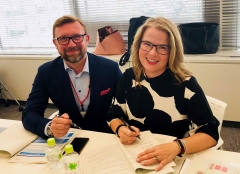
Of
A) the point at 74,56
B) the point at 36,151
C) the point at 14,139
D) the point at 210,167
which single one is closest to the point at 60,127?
the point at 36,151

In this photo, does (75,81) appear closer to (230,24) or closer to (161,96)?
(161,96)

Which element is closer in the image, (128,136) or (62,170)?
(62,170)

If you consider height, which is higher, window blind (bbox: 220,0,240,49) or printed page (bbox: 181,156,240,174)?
window blind (bbox: 220,0,240,49)

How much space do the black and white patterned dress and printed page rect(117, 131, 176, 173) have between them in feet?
0.52

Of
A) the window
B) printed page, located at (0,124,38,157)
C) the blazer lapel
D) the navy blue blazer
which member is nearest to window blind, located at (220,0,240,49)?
the window

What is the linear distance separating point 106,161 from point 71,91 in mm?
688

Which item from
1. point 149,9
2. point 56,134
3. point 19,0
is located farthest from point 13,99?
point 56,134

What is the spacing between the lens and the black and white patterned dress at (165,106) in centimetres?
126

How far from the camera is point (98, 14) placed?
3275 millimetres

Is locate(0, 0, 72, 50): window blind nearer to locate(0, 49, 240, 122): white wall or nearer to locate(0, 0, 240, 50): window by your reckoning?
locate(0, 0, 240, 50): window

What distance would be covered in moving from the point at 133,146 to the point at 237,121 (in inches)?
72.7

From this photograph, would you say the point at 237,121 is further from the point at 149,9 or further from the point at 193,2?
the point at 149,9

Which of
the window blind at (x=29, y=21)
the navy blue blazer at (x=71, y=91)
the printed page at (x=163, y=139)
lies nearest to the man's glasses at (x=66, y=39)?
the navy blue blazer at (x=71, y=91)

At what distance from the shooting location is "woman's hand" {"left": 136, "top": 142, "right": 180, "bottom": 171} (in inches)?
41.6
